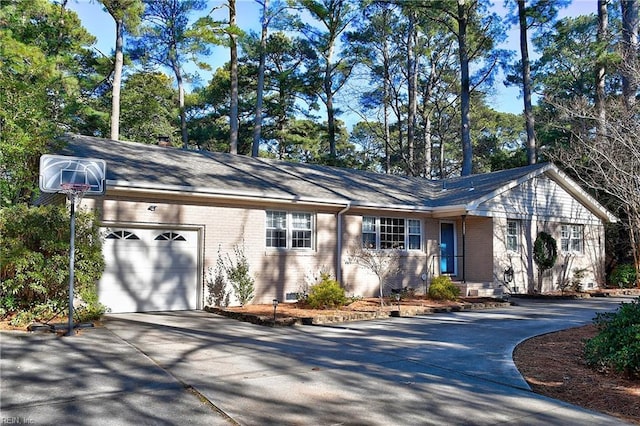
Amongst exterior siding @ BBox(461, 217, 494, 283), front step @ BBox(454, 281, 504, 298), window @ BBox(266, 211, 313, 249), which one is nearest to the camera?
window @ BBox(266, 211, 313, 249)

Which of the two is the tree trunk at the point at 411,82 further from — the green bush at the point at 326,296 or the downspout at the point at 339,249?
the green bush at the point at 326,296

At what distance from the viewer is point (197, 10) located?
88.7ft

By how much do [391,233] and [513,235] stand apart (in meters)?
4.97

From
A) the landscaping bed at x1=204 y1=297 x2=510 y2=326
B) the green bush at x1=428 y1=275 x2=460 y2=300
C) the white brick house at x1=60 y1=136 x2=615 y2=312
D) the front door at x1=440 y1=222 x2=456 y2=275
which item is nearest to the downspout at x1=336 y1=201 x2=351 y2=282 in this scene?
the white brick house at x1=60 y1=136 x2=615 y2=312

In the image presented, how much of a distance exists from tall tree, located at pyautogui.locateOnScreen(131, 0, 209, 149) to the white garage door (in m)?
17.2

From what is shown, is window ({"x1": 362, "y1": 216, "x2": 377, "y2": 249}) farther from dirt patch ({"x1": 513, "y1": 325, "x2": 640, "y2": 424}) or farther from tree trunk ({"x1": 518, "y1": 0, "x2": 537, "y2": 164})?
tree trunk ({"x1": 518, "y1": 0, "x2": 537, "y2": 164})

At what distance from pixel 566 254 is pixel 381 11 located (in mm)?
21386

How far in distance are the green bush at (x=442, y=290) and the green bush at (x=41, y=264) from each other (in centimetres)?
907

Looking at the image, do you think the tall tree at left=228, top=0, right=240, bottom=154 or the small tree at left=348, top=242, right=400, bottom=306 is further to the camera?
the tall tree at left=228, top=0, right=240, bottom=154

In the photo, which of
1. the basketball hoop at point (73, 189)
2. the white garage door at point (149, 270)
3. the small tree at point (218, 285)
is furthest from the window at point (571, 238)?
the basketball hoop at point (73, 189)

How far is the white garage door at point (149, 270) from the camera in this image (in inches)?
450

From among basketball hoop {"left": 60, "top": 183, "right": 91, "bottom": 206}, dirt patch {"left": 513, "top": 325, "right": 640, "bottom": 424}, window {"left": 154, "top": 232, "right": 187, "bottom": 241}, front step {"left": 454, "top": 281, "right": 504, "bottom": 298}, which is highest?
basketball hoop {"left": 60, "top": 183, "right": 91, "bottom": 206}

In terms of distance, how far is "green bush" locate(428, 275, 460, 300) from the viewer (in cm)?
1448

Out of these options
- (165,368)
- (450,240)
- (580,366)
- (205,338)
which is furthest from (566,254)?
(165,368)
